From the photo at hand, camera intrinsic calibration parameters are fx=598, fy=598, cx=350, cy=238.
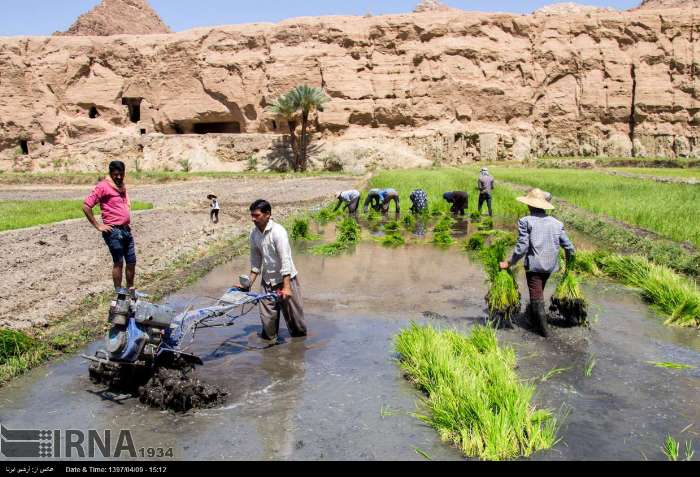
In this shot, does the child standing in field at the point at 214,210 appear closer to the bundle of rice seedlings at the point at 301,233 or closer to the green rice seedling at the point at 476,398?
the bundle of rice seedlings at the point at 301,233

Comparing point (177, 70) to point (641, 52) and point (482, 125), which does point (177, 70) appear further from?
point (641, 52)

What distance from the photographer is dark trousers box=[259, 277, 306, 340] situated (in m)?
5.87

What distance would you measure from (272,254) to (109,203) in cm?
235

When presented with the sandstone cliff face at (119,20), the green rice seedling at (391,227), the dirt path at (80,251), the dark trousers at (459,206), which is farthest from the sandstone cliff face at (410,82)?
the green rice seedling at (391,227)

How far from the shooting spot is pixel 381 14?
1813 inches

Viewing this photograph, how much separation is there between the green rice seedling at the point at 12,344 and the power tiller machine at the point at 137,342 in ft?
3.15

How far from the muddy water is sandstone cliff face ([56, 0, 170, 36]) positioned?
2896 inches

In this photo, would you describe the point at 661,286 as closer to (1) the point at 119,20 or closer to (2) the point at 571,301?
(2) the point at 571,301

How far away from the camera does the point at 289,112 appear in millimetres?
38812

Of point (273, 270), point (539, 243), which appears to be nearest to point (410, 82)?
point (539, 243)

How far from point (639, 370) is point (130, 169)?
40.9m

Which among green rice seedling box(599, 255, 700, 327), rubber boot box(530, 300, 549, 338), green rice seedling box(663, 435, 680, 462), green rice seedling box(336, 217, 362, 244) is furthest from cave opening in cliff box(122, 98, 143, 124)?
green rice seedling box(663, 435, 680, 462)

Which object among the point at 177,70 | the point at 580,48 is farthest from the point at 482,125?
the point at 177,70

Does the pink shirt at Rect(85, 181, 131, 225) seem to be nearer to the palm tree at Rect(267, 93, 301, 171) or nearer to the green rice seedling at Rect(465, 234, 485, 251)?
the green rice seedling at Rect(465, 234, 485, 251)
